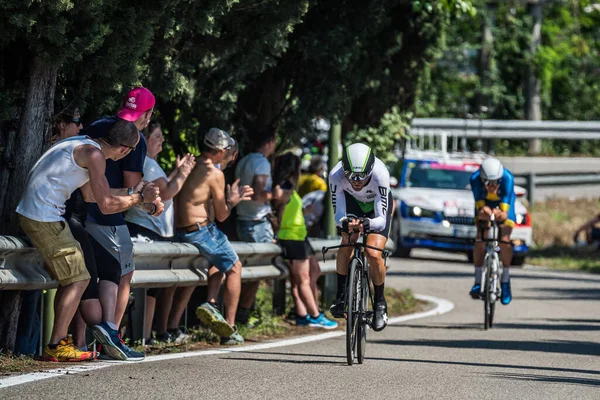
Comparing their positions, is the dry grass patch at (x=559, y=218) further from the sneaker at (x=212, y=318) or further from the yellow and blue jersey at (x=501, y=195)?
the sneaker at (x=212, y=318)

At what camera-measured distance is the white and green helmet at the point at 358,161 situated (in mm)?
11352

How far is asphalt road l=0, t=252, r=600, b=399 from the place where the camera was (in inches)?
349

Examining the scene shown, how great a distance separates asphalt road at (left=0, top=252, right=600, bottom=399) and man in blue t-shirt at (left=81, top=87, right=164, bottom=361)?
1.79 ft

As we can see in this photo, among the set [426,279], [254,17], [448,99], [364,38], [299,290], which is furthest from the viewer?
[448,99]

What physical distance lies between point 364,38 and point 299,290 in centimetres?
306

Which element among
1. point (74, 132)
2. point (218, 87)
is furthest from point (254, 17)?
point (74, 132)

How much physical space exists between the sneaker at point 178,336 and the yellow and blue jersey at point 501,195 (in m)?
4.64

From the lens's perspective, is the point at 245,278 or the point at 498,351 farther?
the point at 245,278

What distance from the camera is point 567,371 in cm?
1080

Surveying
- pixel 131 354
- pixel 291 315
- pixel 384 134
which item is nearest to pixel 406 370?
pixel 131 354

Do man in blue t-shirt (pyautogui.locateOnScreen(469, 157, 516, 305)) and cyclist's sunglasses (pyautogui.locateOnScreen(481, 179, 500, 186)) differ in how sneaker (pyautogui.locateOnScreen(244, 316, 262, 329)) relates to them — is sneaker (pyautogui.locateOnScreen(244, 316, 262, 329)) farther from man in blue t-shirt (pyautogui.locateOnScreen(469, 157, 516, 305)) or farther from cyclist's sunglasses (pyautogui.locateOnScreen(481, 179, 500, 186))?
cyclist's sunglasses (pyautogui.locateOnScreen(481, 179, 500, 186))

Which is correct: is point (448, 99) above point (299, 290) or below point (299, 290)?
above

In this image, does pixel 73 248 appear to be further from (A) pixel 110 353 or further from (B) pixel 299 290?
(B) pixel 299 290

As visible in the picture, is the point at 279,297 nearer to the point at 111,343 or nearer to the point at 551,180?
the point at 111,343
